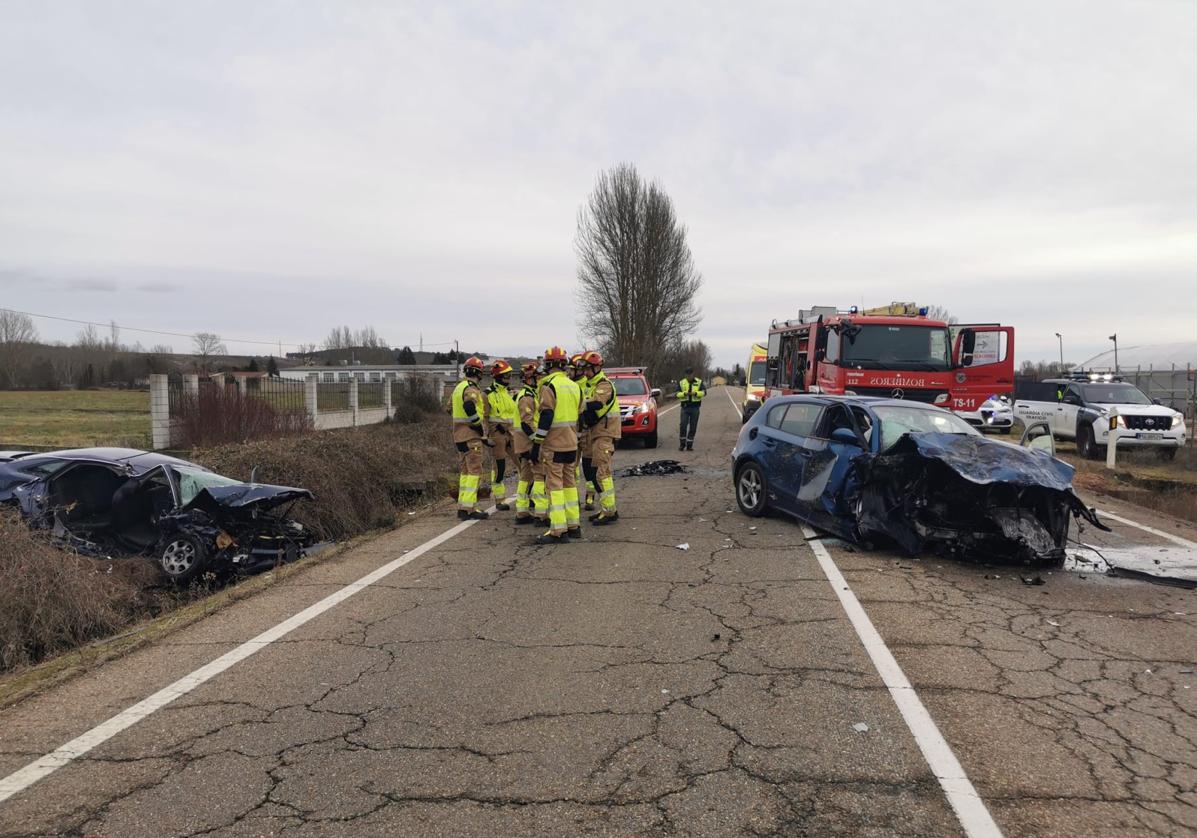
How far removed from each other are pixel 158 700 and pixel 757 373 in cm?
2280

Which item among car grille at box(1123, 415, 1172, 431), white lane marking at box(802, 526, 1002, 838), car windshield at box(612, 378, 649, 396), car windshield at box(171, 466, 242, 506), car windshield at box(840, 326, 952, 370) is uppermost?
car windshield at box(840, 326, 952, 370)

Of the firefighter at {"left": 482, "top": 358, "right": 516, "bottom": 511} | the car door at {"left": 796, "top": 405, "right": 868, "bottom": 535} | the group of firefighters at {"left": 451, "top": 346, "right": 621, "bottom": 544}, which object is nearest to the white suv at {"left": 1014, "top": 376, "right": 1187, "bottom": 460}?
the car door at {"left": 796, "top": 405, "right": 868, "bottom": 535}

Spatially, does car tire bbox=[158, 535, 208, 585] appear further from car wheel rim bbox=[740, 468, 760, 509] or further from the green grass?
the green grass

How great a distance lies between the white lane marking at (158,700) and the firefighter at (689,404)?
38.1 ft

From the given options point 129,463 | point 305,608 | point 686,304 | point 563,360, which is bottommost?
point 305,608

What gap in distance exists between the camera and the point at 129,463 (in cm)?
816

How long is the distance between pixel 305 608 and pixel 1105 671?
5342 mm

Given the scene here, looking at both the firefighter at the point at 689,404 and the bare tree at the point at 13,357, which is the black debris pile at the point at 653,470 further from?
the bare tree at the point at 13,357

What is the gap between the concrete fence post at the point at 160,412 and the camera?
15336mm

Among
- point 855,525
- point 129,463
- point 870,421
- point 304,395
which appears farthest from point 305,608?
point 304,395

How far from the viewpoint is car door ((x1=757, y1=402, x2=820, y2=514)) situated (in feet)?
28.9

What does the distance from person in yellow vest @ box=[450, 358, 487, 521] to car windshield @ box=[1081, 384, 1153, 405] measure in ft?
48.1

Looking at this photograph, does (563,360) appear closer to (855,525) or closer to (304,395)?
(855,525)

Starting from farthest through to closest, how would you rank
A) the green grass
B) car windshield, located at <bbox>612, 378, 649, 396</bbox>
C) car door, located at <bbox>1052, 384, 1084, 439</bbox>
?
car windshield, located at <bbox>612, 378, 649, 396</bbox> < car door, located at <bbox>1052, 384, 1084, 439</bbox> < the green grass
